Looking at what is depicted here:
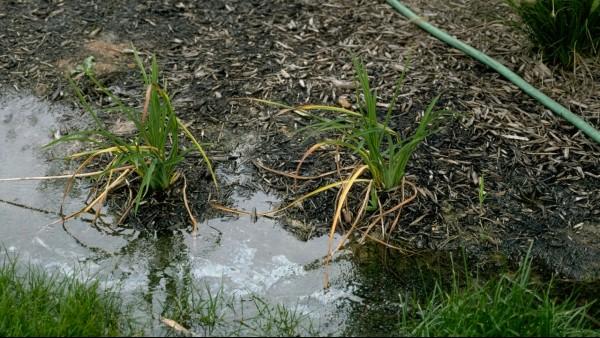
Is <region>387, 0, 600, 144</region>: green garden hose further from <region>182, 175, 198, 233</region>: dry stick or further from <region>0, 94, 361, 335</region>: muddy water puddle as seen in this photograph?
<region>182, 175, 198, 233</region>: dry stick

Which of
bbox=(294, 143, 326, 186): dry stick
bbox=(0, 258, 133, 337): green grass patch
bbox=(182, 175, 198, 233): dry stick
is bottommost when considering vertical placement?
bbox=(0, 258, 133, 337): green grass patch

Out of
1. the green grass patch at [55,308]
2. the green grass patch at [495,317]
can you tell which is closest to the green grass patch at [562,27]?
the green grass patch at [495,317]

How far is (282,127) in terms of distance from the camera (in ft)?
13.5

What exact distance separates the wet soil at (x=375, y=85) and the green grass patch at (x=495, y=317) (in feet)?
1.59

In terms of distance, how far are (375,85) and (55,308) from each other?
2.19 m

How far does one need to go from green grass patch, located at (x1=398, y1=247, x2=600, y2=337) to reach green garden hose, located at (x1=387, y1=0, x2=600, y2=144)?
133 centimetres

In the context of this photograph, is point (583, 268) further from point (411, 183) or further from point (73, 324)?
point (73, 324)

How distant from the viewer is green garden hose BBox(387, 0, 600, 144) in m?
4.04

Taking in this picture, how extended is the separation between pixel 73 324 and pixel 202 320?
49 centimetres

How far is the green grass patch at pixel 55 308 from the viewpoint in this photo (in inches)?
111

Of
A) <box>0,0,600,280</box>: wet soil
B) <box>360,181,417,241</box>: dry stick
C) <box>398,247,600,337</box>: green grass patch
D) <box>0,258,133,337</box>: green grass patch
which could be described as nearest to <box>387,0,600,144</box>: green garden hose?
<box>0,0,600,280</box>: wet soil

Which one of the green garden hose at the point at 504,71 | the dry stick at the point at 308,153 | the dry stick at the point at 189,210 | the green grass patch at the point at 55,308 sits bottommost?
the green grass patch at the point at 55,308

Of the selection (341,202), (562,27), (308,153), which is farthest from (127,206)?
(562,27)

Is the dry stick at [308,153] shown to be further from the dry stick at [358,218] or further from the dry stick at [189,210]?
the dry stick at [189,210]
